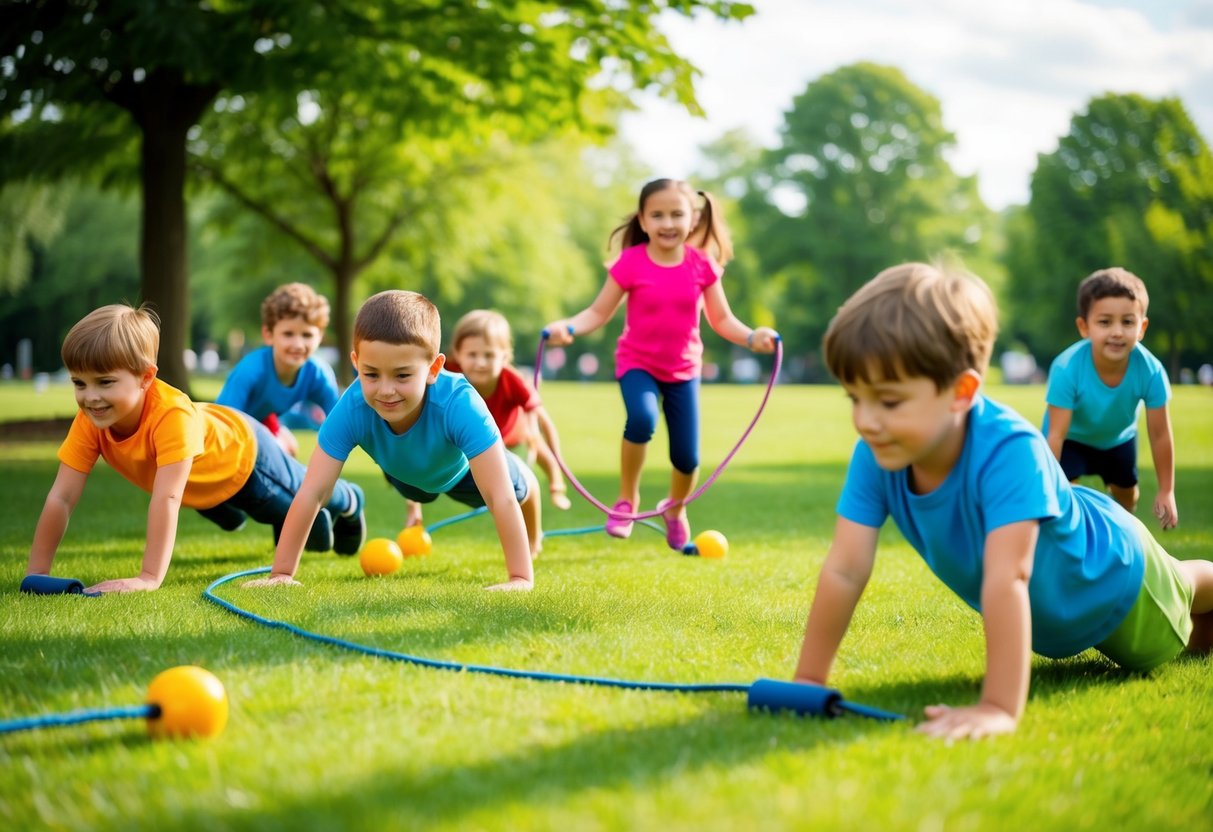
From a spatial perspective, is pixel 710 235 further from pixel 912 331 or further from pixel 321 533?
pixel 912 331

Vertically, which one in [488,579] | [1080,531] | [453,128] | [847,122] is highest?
[847,122]

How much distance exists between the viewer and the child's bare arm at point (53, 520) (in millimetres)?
5238

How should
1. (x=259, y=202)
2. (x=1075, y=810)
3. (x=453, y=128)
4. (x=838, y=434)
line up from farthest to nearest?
1. (x=259, y=202)
2. (x=838, y=434)
3. (x=453, y=128)
4. (x=1075, y=810)

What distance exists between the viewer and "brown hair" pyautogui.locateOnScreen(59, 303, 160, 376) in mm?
5020

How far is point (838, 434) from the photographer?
2078 centimetres

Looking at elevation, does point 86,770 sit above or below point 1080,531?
below

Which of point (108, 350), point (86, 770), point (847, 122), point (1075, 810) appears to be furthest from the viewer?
point (847, 122)

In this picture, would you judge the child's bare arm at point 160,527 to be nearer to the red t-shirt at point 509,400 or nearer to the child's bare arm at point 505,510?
the child's bare arm at point 505,510

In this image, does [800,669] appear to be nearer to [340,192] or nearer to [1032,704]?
[1032,704]

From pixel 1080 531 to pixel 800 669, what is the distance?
98 cm

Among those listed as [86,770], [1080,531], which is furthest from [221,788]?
[1080,531]

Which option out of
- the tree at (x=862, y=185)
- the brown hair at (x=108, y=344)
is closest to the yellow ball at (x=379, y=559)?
the brown hair at (x=108, y=344)

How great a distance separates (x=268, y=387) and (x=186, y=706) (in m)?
4.93

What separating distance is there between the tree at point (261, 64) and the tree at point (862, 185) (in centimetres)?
4153
